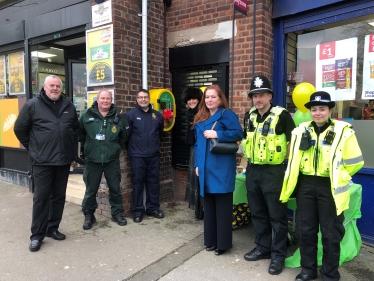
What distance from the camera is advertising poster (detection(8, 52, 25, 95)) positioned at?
6684mm

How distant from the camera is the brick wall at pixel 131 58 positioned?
4.80 metres

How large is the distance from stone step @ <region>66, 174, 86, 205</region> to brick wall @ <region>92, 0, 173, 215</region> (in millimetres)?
769

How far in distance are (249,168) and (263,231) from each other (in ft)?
2.24

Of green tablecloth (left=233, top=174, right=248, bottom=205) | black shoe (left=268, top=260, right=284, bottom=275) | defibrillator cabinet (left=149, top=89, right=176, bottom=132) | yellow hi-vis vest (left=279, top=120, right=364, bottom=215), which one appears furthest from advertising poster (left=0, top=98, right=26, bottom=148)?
yellow hi-vis vest (left=279, top=120, right=364, bottom=215)

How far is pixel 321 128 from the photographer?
2.91m

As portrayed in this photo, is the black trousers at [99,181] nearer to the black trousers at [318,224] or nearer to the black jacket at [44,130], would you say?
the black jacket at [44,130]

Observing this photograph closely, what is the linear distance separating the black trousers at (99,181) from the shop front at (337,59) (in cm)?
255

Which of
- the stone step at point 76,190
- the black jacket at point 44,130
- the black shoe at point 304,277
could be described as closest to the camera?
the black shoe at point 304,277

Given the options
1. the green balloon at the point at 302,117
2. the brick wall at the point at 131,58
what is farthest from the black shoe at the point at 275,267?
the brick wall at the point at 131,58

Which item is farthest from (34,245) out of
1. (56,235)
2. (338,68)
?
(338,68)

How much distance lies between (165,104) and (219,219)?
7.73ft

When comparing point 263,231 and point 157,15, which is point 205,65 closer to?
point 157,15

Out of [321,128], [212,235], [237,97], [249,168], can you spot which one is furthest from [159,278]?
[237,97]

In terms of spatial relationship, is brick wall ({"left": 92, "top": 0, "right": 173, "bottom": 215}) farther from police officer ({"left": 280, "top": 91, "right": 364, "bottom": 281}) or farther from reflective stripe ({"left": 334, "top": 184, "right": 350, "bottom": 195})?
reflective stripe ({"left": 334, "top": 184, "right": 350, "bottom": 195})
